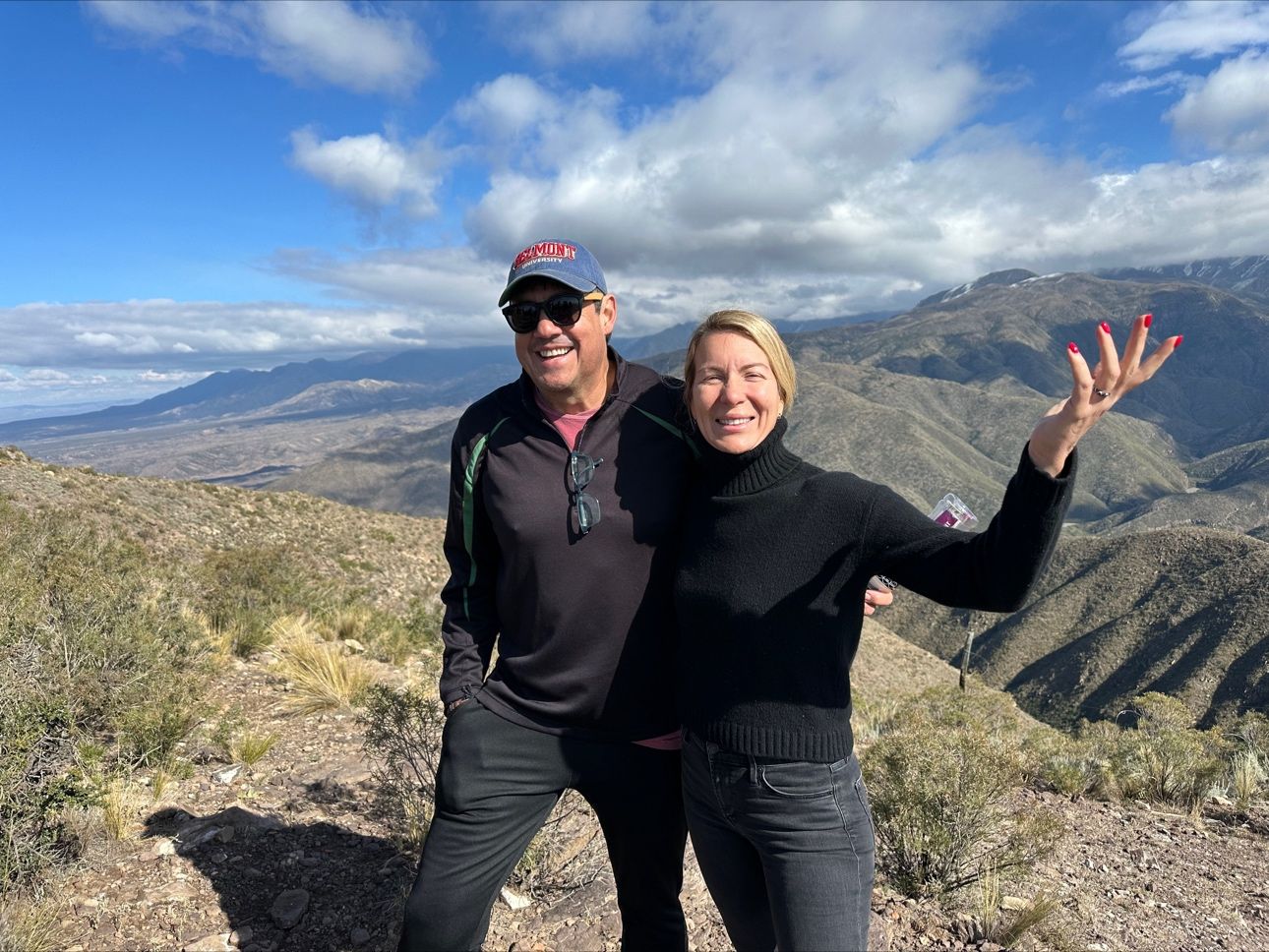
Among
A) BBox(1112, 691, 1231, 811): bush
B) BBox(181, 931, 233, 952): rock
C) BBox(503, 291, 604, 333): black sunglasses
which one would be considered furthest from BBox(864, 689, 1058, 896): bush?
BBox(503, 291, 604, 333): black sunglasses

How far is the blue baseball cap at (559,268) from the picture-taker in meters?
2.43

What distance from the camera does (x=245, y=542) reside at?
18.9 metres

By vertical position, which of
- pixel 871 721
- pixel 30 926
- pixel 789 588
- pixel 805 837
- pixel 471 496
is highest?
pixel 471 496

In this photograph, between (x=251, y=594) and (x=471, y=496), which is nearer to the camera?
(x=471, y=496)

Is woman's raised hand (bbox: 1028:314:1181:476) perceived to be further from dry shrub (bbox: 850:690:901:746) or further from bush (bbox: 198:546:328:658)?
bush (bbox: 198:546:328:658)

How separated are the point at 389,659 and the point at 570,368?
7.48 metres

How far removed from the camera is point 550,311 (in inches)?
97.0

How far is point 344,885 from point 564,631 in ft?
8.10

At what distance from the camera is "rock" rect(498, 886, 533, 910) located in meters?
3.62

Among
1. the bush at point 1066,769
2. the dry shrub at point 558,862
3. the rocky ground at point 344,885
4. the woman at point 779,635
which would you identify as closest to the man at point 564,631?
the woman at point 779,635

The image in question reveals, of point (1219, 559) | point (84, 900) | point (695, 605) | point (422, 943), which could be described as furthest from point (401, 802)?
point (1219, 559)

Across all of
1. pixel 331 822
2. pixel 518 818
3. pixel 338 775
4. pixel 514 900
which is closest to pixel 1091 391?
pixel 518 818

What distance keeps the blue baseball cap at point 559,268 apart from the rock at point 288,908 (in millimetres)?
3040

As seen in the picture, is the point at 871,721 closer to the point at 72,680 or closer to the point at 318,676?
the point at 318,676
